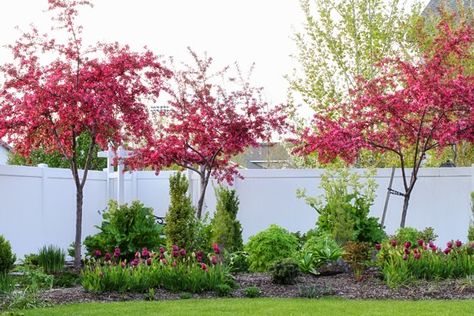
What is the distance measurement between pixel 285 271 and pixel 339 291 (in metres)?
0.66

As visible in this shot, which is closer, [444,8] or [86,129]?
[86,129]

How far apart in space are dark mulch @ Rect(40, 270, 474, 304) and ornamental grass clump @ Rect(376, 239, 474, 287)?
0.16 m

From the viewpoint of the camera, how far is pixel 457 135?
43.2 feet

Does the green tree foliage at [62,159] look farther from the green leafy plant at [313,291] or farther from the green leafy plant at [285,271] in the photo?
the green leafy plant at [313,291]

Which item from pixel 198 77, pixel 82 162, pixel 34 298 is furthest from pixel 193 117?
pixel 82 162

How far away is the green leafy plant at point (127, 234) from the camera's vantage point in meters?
11.9

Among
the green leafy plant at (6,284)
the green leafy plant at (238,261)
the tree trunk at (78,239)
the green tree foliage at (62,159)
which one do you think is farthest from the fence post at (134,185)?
the green tree foliage at (62,159)

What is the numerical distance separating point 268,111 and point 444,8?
25.0 ft

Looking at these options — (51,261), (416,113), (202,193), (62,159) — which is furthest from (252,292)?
(62,159)

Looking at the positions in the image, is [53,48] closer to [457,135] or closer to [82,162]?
[457,135]

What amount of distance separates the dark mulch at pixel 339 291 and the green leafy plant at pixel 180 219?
67.0 inches

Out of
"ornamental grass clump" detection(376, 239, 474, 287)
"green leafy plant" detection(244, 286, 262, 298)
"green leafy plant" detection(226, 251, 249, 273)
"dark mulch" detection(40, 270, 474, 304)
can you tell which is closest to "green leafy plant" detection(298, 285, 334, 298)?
"dark mulch" detection(40, 270, 474, 304)

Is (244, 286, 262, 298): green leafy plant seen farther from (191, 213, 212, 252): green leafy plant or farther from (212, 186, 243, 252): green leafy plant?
(212, 186, 243, 252): green leafy plant

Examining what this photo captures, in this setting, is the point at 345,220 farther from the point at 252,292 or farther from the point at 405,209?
the point at 252,292
